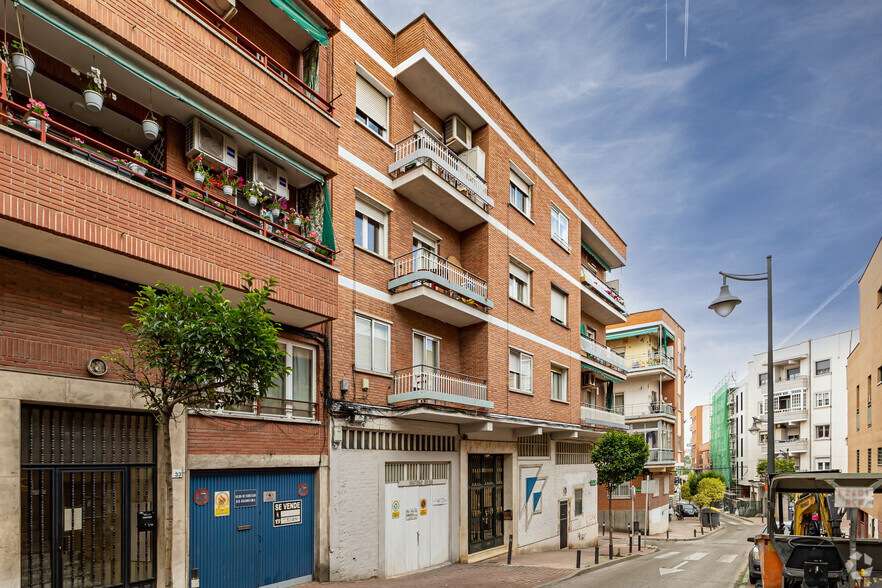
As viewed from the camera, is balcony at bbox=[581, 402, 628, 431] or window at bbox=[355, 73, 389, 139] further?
balcony at bbox=[581, 402, 628, 431]

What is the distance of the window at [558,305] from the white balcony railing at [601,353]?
5.89 ft

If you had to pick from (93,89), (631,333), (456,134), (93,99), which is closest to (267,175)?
(93,89)

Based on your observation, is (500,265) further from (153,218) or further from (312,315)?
(153,218)

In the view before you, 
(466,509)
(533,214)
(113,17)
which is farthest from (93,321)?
(533,214)

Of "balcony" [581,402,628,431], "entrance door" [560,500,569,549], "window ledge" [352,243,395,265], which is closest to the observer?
"window ledge" [352,243,395,265]

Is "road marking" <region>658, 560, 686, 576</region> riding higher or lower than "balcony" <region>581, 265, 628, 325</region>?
lower

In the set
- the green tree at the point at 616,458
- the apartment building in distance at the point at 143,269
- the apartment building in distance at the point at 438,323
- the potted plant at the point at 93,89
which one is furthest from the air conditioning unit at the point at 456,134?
the green tree at the point at 616,458

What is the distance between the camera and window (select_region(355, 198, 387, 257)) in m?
Result: 14.6

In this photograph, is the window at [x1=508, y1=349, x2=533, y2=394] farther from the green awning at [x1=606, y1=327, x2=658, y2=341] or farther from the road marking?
the green awning at [x1=606, y1=327, x2=658, y2=341]

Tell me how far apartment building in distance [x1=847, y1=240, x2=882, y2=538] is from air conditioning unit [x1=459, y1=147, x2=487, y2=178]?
14.8 metres

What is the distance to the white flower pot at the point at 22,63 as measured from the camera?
7676mm

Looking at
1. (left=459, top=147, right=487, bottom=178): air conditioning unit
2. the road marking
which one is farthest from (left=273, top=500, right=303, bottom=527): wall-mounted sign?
(left=459, top=147, right=487, bottom=178): air conditioning unit

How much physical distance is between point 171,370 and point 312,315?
514cm

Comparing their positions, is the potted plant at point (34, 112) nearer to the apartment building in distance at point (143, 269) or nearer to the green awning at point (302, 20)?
the apartment building in distance at point (143, 269)
